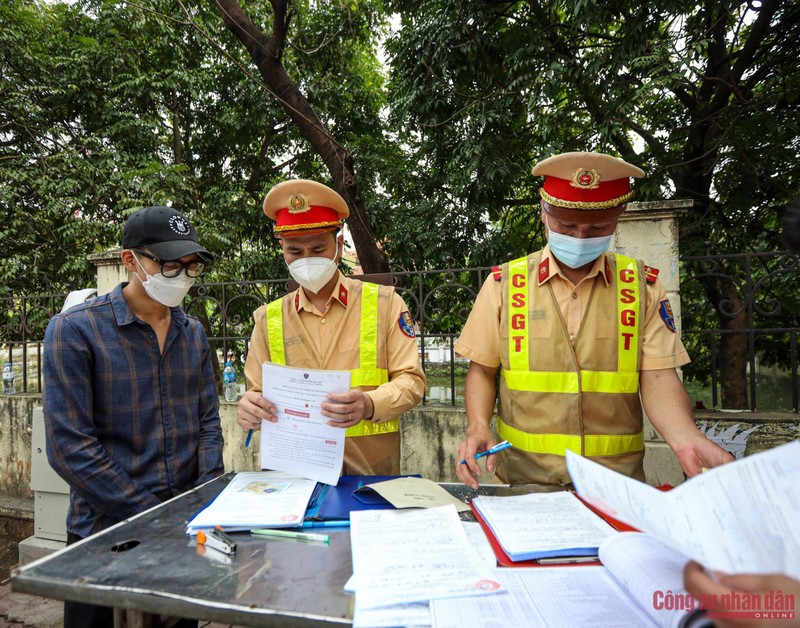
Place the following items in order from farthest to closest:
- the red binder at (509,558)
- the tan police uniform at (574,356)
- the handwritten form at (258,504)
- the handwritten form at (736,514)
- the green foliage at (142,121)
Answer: the green foliage at (142,121) < the tan police uniform at (574,356) < the handwritten form at (258,504) < the red binder at (509,558) < the handwritten form at (736,514)

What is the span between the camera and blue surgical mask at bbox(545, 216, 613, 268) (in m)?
1.95

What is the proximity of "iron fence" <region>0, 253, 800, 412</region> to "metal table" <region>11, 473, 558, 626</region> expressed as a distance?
2.34m

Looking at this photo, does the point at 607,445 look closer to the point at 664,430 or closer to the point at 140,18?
Answer: the point at 664,430

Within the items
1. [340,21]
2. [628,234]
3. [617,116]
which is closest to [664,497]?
[628,234]

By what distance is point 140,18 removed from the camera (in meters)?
7.77

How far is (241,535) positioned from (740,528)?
120cm

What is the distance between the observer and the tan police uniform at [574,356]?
6.18 feet

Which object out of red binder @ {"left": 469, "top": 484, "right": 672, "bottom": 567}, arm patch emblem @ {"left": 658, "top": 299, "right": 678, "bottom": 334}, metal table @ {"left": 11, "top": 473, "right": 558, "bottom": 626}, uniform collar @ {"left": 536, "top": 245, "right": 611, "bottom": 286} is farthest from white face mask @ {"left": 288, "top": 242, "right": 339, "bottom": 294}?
arm patch emblem @ {"left": 658, "top": 299, "right": 678, "bottom": 334}

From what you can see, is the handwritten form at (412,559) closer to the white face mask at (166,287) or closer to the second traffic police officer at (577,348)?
the second traffic police officer at (577,348)

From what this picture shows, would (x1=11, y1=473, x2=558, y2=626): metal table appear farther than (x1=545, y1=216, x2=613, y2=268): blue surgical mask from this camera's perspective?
No

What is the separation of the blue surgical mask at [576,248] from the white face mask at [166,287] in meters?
1.53

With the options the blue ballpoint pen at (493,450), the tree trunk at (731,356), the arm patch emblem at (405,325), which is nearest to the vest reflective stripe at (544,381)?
the blue ballpoint pen at (493,450)

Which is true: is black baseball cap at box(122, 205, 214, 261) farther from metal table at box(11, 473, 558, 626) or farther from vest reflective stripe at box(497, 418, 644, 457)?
vest reflective stripe at box(497, 418, 644, 457)

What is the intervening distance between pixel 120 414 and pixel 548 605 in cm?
167
